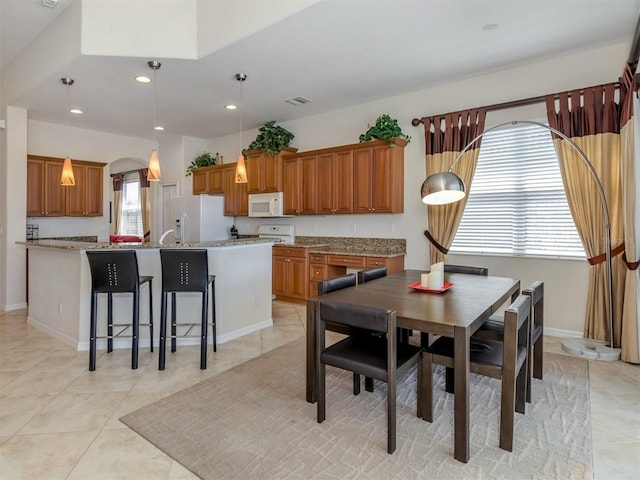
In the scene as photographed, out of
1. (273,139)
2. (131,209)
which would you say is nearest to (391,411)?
(273,139)

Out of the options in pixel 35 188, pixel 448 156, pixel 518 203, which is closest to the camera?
pixel 518 203

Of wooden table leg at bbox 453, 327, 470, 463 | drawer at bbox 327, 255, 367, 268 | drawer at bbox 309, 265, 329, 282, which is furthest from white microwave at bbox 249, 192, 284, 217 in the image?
wooden table leg at bbox 453, 327, 470, 463

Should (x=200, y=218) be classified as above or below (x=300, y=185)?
below

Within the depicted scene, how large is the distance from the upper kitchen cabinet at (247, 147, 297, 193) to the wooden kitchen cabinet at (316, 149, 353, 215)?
792mm

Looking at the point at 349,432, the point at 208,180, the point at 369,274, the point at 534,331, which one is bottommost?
the point at 349,432

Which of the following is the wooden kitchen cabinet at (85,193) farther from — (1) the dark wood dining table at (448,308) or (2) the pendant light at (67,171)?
(1) the dark wood dining table at (448,308)

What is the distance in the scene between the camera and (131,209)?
911cm

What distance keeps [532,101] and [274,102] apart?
3.25 m

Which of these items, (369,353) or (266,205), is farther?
(266,205)

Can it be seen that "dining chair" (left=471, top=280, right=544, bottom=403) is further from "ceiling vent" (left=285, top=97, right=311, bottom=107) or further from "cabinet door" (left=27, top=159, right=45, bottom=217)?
"cabinet door" (left=27, top=159, right=45, bottom=217)

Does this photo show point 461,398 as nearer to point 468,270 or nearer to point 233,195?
point 468,270

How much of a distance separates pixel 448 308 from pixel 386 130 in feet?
10.5

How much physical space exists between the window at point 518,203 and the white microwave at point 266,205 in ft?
9.32

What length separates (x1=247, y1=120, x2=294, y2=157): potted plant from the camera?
590 centimetres
